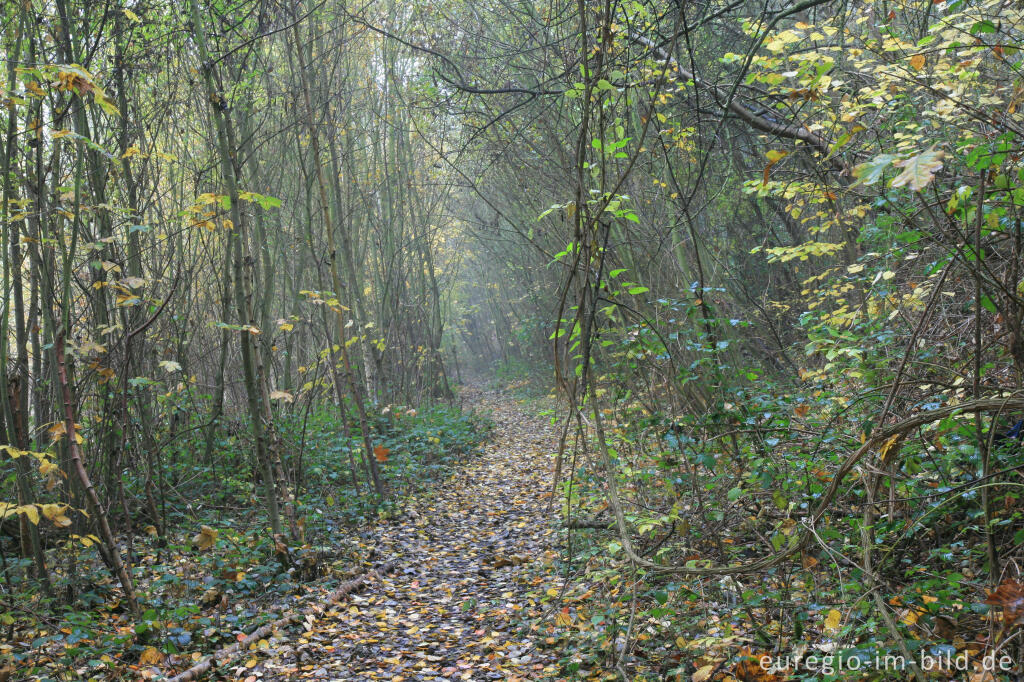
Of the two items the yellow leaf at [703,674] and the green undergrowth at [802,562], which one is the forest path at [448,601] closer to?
the green undergrowth at [802,562]

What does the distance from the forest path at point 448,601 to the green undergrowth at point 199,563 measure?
1.22ft

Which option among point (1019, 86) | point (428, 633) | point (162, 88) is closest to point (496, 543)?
point (428, 633)

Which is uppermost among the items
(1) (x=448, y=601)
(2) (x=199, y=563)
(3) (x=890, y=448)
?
(3) (x=890, y=448)

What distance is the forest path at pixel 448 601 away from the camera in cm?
351

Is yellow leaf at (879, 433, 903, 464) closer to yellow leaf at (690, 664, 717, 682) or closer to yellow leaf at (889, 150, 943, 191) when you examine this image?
yellow leaf at (889, 150, 943, 191)

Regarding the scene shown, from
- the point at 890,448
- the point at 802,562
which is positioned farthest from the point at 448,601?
the point at 890,448

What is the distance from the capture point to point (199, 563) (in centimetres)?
465

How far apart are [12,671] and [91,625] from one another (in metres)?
0.62

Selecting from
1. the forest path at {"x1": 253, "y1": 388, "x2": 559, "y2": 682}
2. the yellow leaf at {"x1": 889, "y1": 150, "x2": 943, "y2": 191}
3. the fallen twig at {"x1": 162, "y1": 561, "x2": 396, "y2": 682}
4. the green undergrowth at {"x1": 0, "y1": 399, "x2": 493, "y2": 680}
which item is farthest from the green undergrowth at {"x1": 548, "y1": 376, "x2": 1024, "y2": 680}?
the green undergrowth at {"x1": 0, "y1": 399, "x2": 493, "y2": 680}

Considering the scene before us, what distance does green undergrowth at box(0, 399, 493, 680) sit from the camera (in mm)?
3510

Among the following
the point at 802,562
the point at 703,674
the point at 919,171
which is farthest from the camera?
the point at 802,562

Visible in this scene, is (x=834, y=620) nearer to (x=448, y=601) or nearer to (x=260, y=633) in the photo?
(x=448, y=601)

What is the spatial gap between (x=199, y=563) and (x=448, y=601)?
1878mm

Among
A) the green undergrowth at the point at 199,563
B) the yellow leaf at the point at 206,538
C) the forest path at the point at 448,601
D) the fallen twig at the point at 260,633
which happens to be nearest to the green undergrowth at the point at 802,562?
the forest path at the point at 448,601
